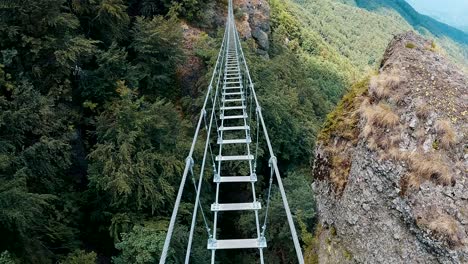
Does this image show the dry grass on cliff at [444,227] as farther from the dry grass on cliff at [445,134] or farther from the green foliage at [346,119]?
the green foliage at [346,119]

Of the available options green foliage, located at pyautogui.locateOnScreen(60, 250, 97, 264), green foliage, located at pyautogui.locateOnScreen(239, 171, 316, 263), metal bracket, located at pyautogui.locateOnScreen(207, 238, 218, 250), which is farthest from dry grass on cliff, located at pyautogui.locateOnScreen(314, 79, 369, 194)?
green foliage, located at pyautogui.locateOnScreen(60, 250, 97, 264)

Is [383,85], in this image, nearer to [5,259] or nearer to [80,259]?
[80,259]

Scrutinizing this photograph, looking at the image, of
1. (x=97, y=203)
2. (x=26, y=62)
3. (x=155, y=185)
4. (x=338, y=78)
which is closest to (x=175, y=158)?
(x=155, y=185)

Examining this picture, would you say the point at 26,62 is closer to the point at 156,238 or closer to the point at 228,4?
the point at 156,238

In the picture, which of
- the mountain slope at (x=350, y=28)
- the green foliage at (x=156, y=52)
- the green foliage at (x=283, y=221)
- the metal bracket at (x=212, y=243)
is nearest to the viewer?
the metal bracket at (x=212, y=243)

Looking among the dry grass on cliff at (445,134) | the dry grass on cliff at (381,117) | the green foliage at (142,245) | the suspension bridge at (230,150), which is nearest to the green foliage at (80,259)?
the green foliage at (142,245)
